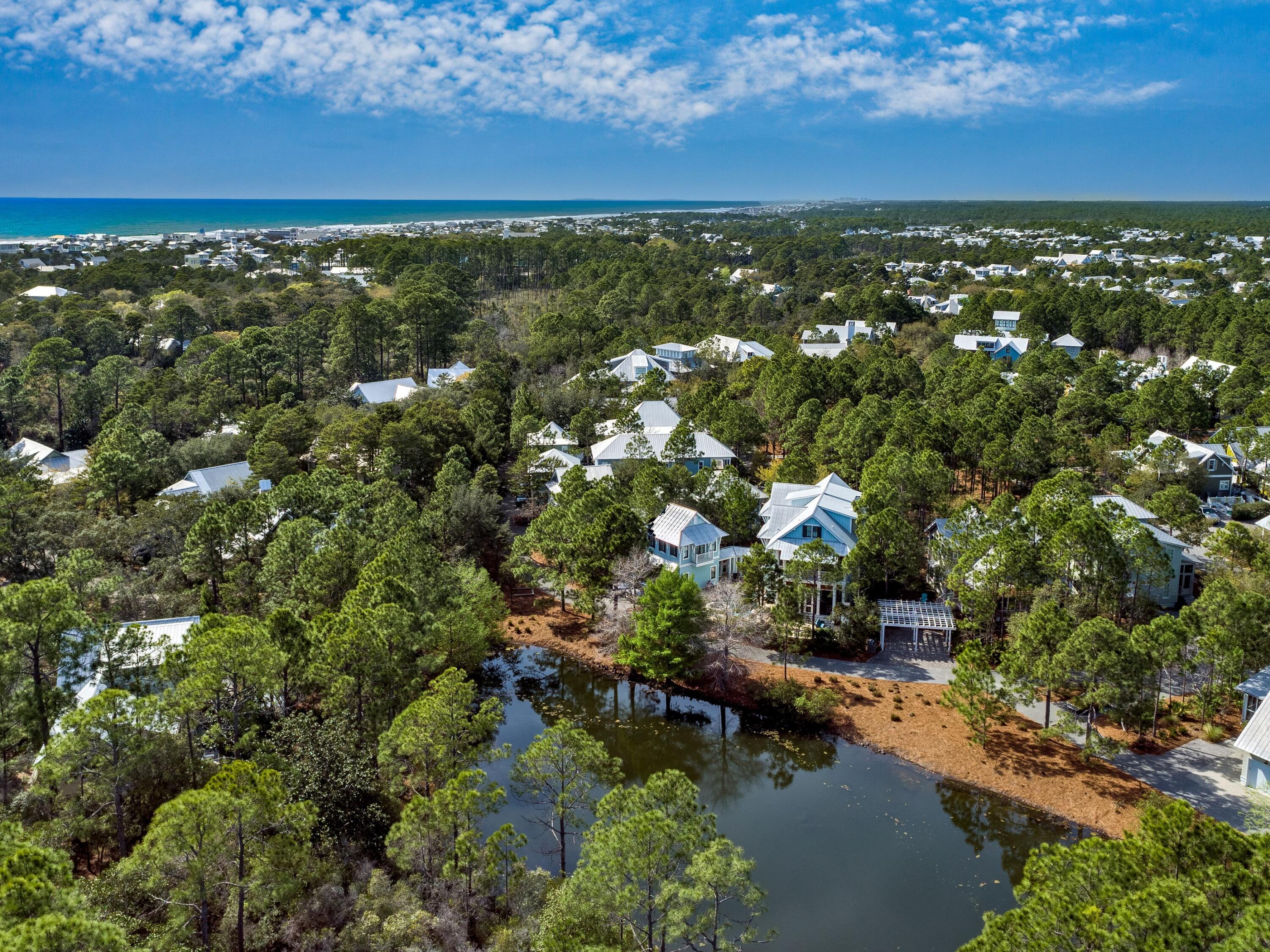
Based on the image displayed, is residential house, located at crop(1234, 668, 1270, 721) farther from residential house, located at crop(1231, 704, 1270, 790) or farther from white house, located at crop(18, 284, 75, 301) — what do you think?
white house, located at crop(18, 284, 75, 301)

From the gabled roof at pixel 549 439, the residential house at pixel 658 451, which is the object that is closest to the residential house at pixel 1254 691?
the residential house at pixel 658 451

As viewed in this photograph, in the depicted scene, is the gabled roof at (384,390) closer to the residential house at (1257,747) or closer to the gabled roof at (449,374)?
the gabled roof at (449,374)

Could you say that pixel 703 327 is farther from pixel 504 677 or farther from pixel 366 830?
pixel 366 830

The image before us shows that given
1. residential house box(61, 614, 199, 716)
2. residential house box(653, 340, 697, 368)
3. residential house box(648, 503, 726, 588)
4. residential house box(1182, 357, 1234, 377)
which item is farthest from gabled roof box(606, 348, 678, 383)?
residential house box(61, 614, 199, 716)

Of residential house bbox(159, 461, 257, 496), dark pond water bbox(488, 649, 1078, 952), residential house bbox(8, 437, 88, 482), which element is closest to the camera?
dark pond water bbox(488, 649, 1078, 952)

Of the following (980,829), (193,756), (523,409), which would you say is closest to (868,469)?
(980,829)
